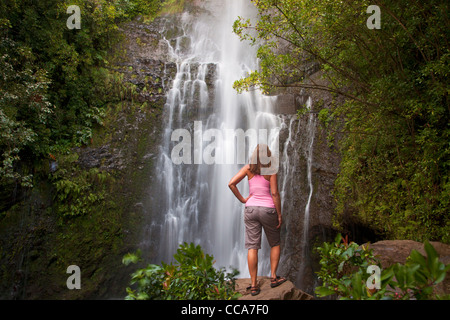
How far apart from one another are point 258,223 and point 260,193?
427 millimetres

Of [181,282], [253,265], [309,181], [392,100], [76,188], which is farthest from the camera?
[76,188]

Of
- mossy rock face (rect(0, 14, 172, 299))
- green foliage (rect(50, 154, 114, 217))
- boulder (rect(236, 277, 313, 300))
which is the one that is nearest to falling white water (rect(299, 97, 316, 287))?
boulder (rect(236, 277, 313, 300))

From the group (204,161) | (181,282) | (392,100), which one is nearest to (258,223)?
(181,282)

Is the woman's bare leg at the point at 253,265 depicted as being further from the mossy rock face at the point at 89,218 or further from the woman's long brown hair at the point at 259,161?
the mossy rock face at the point at 89,218

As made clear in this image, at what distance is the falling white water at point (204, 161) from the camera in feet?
30.0

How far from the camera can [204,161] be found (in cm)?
1026

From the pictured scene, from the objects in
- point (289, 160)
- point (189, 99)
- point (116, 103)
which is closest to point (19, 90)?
point (116, 103)

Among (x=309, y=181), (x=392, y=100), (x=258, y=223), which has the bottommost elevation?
(x=258, y=223)

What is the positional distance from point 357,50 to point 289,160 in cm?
379

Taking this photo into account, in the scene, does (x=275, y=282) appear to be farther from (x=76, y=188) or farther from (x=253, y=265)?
(x=76, y=188)

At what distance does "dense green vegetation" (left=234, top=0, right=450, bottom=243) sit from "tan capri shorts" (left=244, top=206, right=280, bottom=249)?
2.91 metres

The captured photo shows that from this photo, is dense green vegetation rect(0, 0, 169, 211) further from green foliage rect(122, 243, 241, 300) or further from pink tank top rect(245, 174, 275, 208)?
green foliage rect(122, 243, 241, 300)

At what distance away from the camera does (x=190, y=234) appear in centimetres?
932

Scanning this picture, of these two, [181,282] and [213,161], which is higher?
[213,161]
